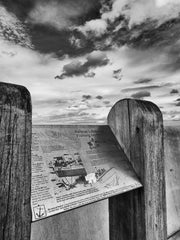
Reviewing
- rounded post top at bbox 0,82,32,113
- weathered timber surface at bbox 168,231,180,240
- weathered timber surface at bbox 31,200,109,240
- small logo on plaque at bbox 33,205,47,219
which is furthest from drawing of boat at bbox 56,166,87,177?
weathered timber surface at bbox 168,231,180,240

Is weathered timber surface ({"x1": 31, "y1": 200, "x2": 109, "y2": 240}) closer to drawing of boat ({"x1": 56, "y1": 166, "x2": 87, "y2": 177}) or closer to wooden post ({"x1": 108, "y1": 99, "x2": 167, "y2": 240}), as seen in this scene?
wooden post ({"x1": 108, "y1": 99, "x2": 167, "y2": 240})

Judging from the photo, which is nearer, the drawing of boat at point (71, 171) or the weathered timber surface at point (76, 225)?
the drawing of boat at point (71, 171)

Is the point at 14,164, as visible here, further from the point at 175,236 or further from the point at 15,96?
the point at 175,236

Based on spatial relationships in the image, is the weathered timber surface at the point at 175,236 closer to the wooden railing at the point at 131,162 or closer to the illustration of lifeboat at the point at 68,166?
the wooden railing at the point at 131,162

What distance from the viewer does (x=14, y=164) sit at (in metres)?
0.76

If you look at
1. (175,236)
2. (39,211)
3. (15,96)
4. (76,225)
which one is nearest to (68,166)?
(39,211)

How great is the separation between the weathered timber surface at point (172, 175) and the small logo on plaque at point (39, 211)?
1440 millimetres

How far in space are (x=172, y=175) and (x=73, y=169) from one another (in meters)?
1.35

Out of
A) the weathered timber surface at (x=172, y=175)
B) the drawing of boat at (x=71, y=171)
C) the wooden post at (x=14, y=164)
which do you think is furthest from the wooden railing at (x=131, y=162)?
the weathered timber surface at (x=172, y=175)

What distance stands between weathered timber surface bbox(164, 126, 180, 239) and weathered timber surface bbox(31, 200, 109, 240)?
65cm

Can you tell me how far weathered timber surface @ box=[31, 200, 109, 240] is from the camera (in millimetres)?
1411

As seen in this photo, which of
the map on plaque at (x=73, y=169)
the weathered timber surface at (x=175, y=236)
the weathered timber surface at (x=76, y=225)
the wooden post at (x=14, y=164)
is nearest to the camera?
the wooden post at (x=14, y=164)

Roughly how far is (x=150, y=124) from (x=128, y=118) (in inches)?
5.3

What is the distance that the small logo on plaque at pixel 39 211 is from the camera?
79 cm
